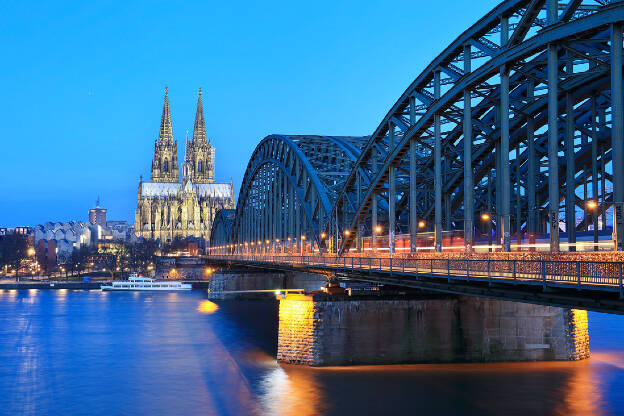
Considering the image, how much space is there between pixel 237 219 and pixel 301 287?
3393 cm

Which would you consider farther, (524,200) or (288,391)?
(524,200)

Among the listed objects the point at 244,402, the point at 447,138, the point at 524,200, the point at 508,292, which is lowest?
the point at 244,402

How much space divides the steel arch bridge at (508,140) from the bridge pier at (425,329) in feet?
14.8

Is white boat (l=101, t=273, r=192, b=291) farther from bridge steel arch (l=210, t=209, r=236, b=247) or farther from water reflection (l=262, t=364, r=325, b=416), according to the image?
water reflection (l=262, t=364, r=325, b=416)

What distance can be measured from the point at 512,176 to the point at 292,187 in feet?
139

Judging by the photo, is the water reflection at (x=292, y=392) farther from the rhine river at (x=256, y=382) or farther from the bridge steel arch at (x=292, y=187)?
the bridge steel arch at (x=292, y=187)

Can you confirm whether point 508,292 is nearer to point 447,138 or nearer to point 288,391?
point 288,391

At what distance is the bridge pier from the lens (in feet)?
155

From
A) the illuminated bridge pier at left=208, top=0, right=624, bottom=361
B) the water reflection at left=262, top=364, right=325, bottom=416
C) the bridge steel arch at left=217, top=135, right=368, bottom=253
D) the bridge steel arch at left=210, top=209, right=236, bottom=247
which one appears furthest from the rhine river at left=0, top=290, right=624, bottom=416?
the bridge steel arch at left=210, top=209, right=236, bottom=247

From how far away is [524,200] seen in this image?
180ft

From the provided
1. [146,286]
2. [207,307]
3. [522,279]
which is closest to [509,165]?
[522,279]

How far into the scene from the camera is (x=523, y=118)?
4762 centimetres

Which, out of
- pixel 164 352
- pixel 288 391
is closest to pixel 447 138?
pixel 288 391

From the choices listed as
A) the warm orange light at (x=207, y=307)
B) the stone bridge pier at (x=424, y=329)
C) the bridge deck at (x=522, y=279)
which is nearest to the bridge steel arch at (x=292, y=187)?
the warm orange light at (x=207, y=307)
